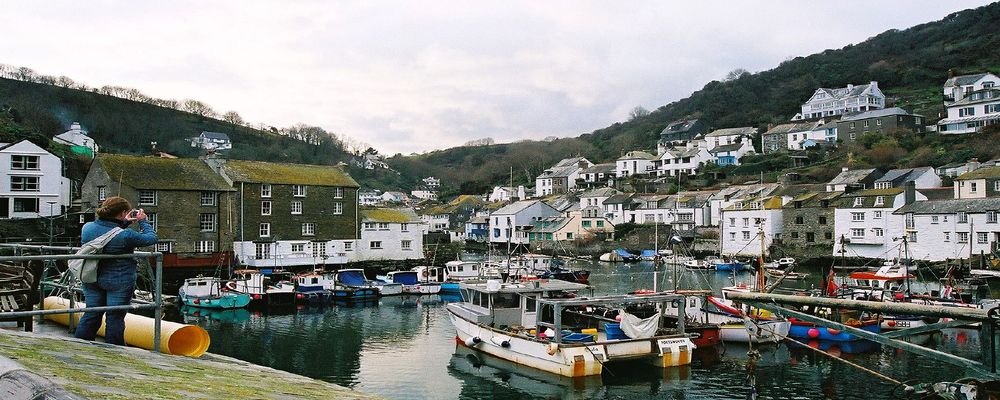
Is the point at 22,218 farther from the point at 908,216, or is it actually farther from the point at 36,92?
the point at 36,92

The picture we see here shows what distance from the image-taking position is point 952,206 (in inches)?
2388

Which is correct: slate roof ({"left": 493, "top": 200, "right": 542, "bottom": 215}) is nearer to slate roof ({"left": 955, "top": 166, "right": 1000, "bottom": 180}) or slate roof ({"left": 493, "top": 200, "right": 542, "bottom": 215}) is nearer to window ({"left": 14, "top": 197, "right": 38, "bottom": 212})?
slate roof ({"left": 955, "top": 166, "right": 1000, "bottom": 180})

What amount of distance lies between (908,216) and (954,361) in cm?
6568

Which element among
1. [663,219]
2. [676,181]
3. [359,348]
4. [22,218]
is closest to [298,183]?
[22,218]

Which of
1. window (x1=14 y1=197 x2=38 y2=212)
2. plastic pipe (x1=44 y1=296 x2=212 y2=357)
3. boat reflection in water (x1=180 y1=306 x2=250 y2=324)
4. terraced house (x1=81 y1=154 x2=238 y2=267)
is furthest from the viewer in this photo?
window (x1=14 y1=197 x2=38 y2=212)

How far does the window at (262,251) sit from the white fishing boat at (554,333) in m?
28.7

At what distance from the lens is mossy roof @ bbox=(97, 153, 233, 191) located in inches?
1954

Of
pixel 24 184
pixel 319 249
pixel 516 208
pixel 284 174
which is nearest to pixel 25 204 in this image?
pixel 24 184

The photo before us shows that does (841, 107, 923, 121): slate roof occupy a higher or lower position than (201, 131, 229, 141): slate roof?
lower

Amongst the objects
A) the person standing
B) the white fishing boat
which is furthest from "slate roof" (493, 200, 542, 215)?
the person standing

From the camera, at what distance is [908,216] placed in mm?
64000

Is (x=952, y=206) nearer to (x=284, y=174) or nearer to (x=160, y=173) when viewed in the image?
(x=284, y=174)

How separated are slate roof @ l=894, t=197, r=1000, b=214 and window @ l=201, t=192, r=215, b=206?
59.5 m

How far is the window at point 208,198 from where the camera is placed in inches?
2041
